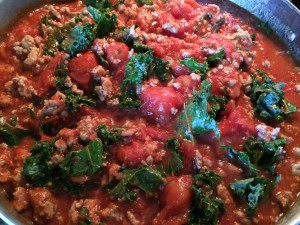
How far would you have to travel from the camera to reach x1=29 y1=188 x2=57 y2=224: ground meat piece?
2.96 metres

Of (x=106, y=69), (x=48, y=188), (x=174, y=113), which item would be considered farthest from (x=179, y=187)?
(x=106, y=69)

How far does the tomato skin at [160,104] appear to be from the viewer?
3.48 metres

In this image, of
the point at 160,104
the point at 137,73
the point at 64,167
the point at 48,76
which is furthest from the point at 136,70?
the point at 64,167

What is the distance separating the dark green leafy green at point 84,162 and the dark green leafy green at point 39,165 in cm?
13

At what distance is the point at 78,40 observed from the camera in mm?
3904

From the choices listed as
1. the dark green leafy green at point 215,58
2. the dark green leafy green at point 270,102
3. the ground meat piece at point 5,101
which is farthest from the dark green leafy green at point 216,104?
→ the ground meat piece at point 5,101

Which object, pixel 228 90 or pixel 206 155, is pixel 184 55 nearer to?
pixel 228 90

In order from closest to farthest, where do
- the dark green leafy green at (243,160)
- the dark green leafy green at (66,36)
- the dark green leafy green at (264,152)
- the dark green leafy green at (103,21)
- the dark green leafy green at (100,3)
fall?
the dark green leafy green at (243,160) < the dark green leafy green at (264,152) < the dark green leafy green at (66,36) < the dark green leafy green at (103,21) < the dark green leafy green at (100,3)

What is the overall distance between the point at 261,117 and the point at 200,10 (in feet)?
5.44

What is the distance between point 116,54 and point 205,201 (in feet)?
5.67

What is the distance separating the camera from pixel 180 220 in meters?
2.96

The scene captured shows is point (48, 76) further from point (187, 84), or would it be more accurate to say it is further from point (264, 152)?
point (264, 152)

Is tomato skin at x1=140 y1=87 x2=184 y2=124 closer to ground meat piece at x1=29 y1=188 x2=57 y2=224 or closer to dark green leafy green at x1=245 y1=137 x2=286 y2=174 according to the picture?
dark green leafy green at x1=245 y1=137 x2=286 y2=174

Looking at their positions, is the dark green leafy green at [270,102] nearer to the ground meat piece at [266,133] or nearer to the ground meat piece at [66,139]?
the ground meat piece at [266,133]
